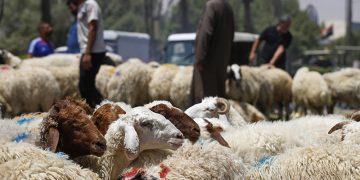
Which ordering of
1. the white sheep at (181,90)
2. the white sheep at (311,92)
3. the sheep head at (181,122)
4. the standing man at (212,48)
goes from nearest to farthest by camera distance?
the sheep head at (181,122) < the standing man at (212,48) < the white sheep at (181,90) < the white sheep at (311,92)

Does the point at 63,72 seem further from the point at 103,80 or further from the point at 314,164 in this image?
the point at 314,164

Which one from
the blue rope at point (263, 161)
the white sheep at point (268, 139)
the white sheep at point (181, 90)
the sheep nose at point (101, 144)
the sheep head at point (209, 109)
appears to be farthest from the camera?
the white sheep at point (181, 90)

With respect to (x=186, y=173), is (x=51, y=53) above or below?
below

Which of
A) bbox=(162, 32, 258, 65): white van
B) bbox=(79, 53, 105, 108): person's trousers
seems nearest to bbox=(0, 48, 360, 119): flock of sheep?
bbox=(79, 53, 105, 108): person's trousers

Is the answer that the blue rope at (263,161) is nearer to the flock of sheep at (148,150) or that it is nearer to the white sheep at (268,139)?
the flock of sheep at (148,150)

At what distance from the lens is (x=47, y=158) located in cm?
319

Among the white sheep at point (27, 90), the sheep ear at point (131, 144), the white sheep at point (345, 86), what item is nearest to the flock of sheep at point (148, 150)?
the sheep ear at point (131, 144)

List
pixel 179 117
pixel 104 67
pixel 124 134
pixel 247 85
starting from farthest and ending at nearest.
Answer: pixel 104 67
pixel 247 85
pixel 179 117
pixel 124 134

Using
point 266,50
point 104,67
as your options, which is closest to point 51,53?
point 104,67

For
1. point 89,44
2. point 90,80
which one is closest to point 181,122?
point 89,44

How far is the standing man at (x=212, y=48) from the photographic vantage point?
23.4 feet

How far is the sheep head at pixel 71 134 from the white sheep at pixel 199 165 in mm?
353

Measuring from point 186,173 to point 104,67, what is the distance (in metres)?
8.10

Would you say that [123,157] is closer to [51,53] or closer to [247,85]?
[247,85]
